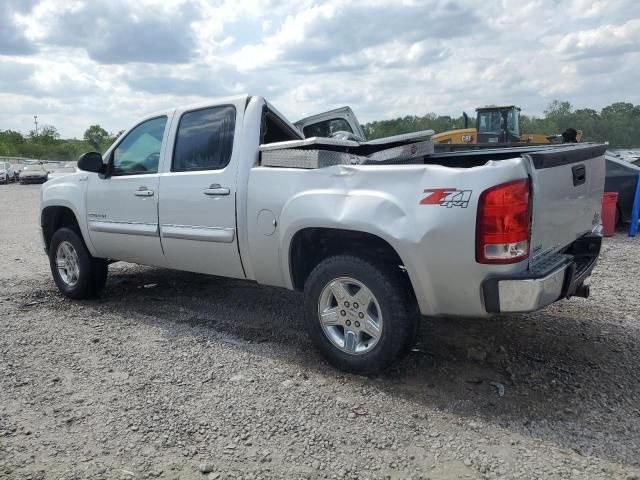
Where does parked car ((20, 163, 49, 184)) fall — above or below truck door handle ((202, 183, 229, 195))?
below

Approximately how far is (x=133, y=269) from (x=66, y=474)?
504cm

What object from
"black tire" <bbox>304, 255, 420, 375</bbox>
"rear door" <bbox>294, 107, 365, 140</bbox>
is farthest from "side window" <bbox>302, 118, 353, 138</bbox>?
"black tire" <bbox>304, 255, 420, 375</bbox>

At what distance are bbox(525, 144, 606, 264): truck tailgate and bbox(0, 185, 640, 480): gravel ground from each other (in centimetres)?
95

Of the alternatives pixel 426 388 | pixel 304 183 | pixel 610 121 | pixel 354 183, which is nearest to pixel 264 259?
pixel 304 183

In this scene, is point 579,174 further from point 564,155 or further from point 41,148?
point 41,148

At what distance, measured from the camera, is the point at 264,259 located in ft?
14.3

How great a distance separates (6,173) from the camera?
38.5 m

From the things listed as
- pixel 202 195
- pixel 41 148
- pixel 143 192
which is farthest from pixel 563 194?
pixel 41 148

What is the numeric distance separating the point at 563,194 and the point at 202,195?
Result: 2.75m

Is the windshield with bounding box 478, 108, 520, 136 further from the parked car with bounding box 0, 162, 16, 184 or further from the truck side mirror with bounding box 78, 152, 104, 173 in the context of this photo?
the parked car with bounding box 0, 162, 16, 184

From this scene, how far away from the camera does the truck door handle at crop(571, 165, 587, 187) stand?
3.85 metres

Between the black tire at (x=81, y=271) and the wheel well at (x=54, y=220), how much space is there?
0.20 meters

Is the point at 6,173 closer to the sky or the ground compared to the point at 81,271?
closer to the sky

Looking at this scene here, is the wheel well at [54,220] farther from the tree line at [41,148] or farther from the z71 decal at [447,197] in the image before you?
the tree line at [41,148]
